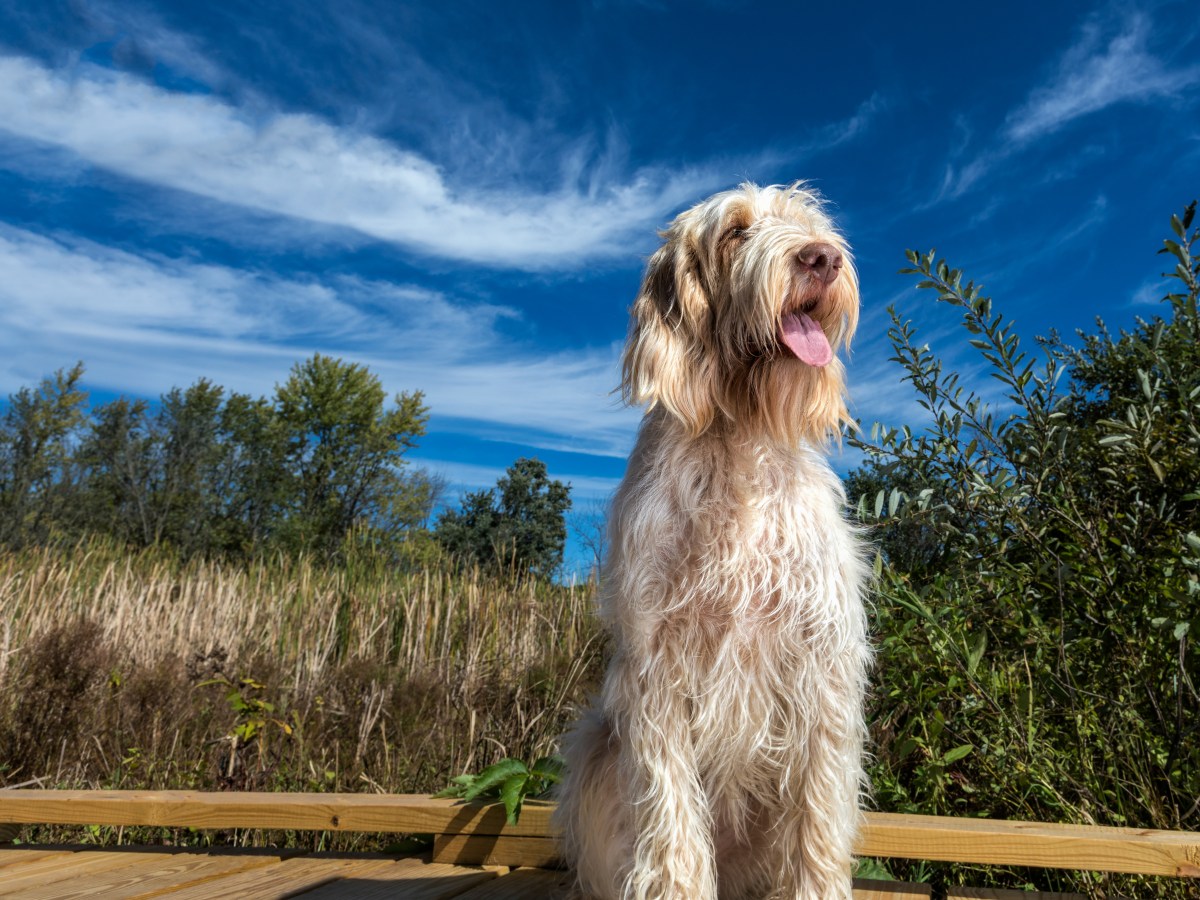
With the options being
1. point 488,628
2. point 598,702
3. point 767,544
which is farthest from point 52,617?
point 767,544

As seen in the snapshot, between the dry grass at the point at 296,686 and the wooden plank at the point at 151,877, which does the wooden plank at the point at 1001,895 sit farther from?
the wooden plank at the point at 151,877

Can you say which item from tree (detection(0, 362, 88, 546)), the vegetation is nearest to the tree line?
tree (detection(0, 362, 88, 546))

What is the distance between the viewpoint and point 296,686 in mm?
6270

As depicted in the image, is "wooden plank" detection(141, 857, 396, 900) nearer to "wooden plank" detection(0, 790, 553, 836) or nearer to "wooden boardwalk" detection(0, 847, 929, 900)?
"wooden boardwalk" detection(0, 847, 929, 900)

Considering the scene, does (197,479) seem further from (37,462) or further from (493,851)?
(493,851)

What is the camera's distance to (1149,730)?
9.75ft

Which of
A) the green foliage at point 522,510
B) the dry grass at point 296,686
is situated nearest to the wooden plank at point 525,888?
the dry grass at point 296,686

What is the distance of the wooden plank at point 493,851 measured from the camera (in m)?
3.18

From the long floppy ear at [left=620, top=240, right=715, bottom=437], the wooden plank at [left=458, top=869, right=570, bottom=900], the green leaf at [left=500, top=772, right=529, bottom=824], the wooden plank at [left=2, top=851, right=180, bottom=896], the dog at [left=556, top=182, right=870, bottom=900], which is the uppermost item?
the long floppy ear at [left=620, top=240, right=715, bottom=437]

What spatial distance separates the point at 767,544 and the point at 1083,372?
288cm

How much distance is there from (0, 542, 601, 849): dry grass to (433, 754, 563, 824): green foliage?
4.22ft

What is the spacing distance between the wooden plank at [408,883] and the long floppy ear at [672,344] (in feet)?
5.57

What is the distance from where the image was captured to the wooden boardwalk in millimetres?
2771

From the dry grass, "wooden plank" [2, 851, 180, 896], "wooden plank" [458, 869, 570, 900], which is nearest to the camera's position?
"wooden plank" [458, 869, 570, 900]
